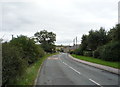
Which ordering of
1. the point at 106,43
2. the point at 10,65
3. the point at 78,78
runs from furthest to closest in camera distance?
the point at 106,43 → the point at 78,78 → the point at 10,65

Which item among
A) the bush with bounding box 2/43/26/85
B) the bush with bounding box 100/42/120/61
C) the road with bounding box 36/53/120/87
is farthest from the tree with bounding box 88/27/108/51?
the bush with bounding box 2/43/26/85

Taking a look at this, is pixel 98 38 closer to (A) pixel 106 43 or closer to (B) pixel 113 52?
(A) pixel 106 43

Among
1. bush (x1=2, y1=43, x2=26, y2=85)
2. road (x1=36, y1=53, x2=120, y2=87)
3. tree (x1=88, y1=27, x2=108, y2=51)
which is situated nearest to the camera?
bush (x1=2, y1=43, x2=26, y2=85)

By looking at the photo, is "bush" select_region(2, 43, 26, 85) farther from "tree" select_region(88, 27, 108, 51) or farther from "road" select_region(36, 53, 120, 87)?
"tree" select_region(88, 27, 108, 51)

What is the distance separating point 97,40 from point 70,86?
40.4 meters

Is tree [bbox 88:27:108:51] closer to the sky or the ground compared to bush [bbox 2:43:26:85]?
closer to the sky

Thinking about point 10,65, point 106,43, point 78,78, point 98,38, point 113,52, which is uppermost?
point 98,38

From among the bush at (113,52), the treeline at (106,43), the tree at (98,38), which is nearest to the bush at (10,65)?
the treeline at (106,43)

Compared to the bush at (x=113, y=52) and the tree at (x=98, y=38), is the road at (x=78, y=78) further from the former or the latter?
the tree at (x=98, y=38)

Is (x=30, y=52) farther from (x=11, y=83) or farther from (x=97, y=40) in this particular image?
(x=97, y=40)

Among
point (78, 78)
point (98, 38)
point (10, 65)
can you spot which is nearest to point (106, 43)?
point (98, 38)

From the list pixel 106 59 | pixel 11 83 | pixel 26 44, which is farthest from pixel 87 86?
pixel 106 59

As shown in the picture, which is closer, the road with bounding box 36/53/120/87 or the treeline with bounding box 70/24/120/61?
the road with bounding box 36/53/120/87

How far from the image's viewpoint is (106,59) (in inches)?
1277
